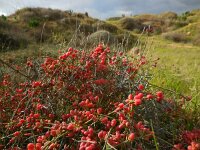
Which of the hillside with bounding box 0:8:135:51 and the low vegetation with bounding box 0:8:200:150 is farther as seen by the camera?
the hillside with bounding box 0:8:135:51

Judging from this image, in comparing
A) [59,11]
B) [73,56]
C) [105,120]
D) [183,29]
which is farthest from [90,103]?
[183,29]

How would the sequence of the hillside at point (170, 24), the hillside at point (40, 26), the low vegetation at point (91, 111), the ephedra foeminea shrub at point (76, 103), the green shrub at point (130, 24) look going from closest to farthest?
the low vegetation at point (91, 111) → the ephedra foeminea shrub at point (76, 103) → the hillside at point (40, 26) → the hillside at point (170, 24) → the green shrub at point (130, 24)

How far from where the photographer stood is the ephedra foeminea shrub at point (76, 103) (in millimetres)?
2258

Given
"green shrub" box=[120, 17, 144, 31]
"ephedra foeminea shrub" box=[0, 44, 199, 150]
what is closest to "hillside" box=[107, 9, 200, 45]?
"green shrub" box=[120, 17, 144, 31]

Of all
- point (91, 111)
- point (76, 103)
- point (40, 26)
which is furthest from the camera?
point (40, 26)

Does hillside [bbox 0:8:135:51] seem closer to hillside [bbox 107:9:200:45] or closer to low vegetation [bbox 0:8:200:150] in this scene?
hillside [bbox 107:9:200:45]

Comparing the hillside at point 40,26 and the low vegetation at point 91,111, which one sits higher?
the low vegetation at point 91,111

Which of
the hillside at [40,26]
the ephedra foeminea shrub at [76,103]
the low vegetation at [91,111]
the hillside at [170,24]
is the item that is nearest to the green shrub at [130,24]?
the hillside at [170,24]

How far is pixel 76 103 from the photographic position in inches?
104

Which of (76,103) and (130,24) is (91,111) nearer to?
(76,103)

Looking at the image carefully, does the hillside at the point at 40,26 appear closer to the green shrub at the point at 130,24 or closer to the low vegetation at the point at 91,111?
the green shrub at the point at 130,24

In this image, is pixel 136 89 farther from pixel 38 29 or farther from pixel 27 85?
pixel 38 29

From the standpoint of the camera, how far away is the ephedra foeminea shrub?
2.26m

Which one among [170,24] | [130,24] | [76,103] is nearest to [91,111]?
[76,103]
